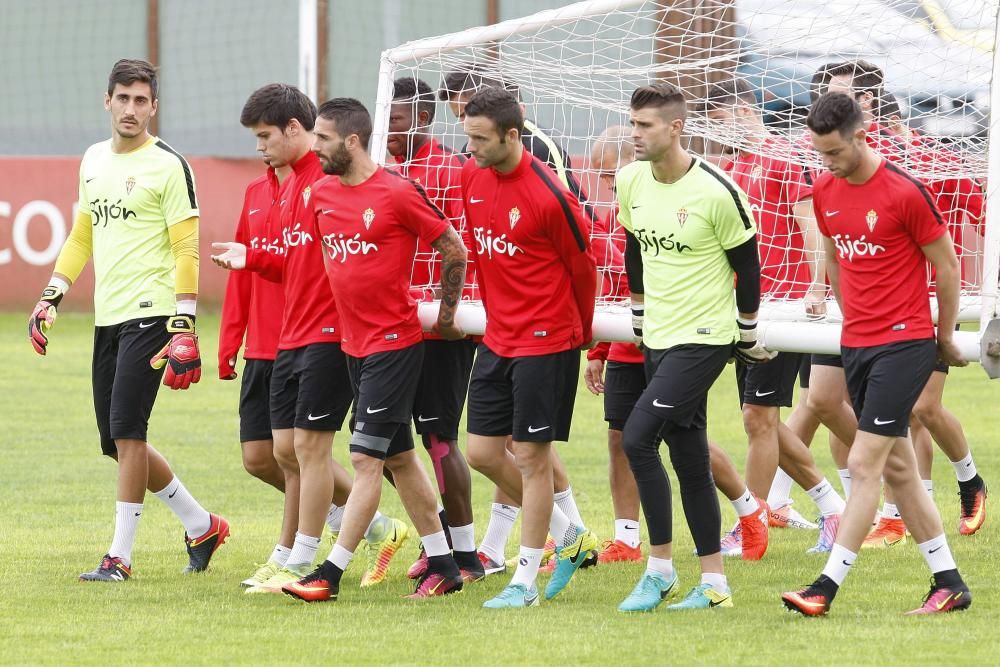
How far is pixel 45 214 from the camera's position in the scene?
883 inches

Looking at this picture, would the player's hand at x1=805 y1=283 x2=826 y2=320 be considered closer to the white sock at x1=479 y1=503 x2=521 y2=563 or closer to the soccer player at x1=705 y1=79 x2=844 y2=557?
the soccer player at x1=705 y1=79 x2=844 y2=557

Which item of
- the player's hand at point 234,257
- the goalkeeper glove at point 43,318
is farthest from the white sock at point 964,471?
the goalkeeper glove at point 43,318

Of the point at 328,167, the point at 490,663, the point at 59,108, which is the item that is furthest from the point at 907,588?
the point at 59,108

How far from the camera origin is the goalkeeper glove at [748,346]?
21.5 ft

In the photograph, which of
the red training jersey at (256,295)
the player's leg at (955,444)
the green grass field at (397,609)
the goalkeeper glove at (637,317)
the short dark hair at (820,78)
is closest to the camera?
the green grass field at (397,609)

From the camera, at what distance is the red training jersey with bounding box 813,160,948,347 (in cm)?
621

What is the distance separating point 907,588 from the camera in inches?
276

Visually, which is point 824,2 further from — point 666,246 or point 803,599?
point 803,599

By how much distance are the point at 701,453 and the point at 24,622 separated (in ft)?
8.99

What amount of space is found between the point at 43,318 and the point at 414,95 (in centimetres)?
233

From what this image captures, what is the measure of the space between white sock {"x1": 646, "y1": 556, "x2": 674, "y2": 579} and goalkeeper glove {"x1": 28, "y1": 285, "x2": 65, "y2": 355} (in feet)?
9.69

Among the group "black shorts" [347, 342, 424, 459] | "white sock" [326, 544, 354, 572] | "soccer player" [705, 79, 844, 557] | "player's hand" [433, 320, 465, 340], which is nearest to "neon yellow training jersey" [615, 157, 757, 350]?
"player's hand" [433, 320, 465, 340]

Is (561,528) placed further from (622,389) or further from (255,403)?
(255,403)

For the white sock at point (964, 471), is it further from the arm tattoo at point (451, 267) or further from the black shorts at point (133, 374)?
the black shorts at point (133, 374)
